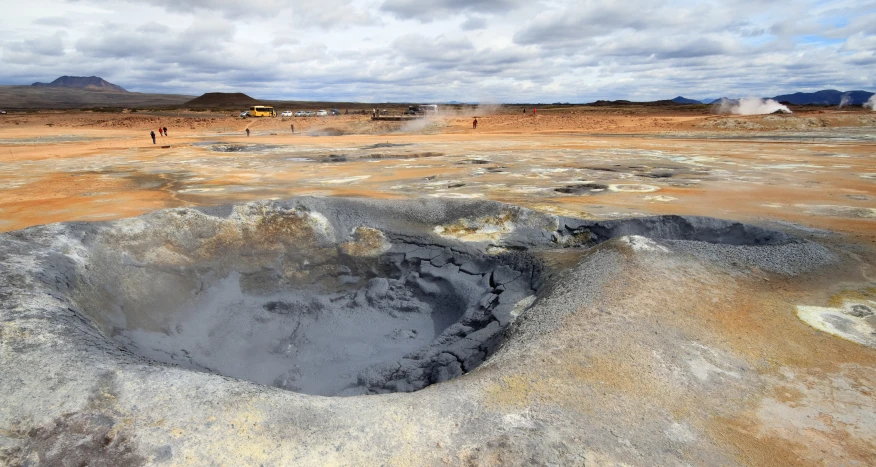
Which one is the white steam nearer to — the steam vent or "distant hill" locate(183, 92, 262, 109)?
the steam vent

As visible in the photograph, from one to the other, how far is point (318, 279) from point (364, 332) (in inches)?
48.2

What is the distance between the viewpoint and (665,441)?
2730 mm

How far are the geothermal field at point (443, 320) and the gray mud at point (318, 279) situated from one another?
3 cm

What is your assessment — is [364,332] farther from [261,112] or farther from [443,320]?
[261,112]

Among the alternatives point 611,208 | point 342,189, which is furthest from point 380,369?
point 342,189

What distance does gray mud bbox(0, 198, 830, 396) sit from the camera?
16.0 feet

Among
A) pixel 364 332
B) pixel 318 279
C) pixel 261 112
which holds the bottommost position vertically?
pixel 364 332

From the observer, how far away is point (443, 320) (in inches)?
241

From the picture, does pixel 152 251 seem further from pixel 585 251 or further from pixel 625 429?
pixel 625 429

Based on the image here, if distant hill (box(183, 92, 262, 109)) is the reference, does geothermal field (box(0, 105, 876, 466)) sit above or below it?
below

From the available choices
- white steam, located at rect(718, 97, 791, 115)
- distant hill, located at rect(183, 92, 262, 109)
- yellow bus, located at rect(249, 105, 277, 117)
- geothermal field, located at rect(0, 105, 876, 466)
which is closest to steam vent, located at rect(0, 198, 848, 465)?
geothermal field, located at rect(0, 105, 876, 466)

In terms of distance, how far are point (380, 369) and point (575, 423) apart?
2561mm

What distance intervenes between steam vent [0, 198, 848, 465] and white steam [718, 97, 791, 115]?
3519 cm

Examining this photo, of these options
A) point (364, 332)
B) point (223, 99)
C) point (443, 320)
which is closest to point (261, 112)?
point (364, 332)
